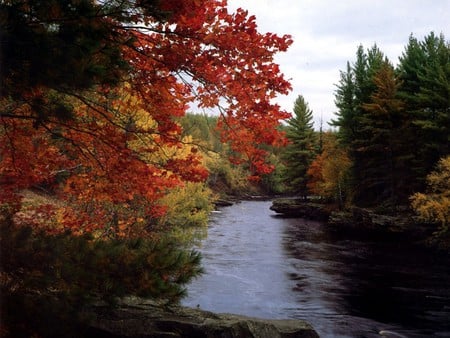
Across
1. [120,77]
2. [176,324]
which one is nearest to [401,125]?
[176,324]

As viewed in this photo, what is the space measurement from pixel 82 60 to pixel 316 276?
16.9m

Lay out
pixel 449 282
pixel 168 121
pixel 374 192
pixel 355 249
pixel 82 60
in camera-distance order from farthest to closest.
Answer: pixel 374 192 → pixel 355 249 → pixel 449 282 → pixel 168 121 → pixel 82 60

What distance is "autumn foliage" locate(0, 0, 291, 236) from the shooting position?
157 inches

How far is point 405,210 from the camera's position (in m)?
30.6

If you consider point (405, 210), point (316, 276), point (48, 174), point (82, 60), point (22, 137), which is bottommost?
point (316, 276)

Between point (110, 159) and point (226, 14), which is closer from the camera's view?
point (226, 14)

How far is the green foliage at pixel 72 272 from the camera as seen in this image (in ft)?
13.5

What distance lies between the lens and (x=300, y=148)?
178 feet

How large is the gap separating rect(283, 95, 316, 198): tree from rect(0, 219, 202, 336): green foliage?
48155mm

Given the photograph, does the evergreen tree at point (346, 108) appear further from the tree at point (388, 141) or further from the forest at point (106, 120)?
the forest at point (106, 120)

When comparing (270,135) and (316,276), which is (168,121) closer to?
(270,135)

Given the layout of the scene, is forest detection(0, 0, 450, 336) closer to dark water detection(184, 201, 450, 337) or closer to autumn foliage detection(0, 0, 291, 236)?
autumn foliage detection(0, 0, 291, 236)

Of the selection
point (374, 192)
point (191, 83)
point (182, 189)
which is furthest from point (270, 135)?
point (374, 192)

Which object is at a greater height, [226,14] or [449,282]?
[226,14]
